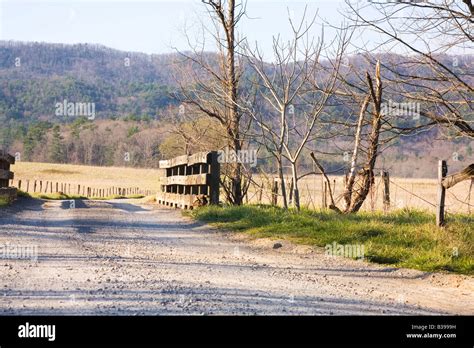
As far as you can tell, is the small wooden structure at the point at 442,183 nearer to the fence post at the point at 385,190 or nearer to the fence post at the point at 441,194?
the fence post at the point at 441,194

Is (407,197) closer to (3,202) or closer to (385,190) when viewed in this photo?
(385,190)

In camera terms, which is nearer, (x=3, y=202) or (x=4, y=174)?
(x=3, y=202)

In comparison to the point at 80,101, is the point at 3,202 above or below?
below

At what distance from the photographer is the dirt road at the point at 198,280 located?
5.27 m

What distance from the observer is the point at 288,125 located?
13844mm

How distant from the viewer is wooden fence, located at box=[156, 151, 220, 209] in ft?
49.2

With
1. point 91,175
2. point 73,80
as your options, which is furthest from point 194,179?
point 73,80

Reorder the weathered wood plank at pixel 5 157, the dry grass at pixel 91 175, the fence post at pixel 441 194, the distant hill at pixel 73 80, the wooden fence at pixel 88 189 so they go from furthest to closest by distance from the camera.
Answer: the distant hill at pixel 73 80 → the dry grass at pixel 91 175 → the wooden fence at pixel 88 189 → the weathered wood plank at pixel 5 157 → the fence post at pixel 441 194

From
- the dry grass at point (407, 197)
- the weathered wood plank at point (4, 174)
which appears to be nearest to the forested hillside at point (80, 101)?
the weathered wood plank at point (4, 174)

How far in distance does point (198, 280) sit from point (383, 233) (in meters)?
4.13

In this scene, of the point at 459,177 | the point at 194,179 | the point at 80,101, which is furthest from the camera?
the point at 80,101

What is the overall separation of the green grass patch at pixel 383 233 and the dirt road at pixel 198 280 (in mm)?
411

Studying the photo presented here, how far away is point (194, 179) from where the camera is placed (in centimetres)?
1625
